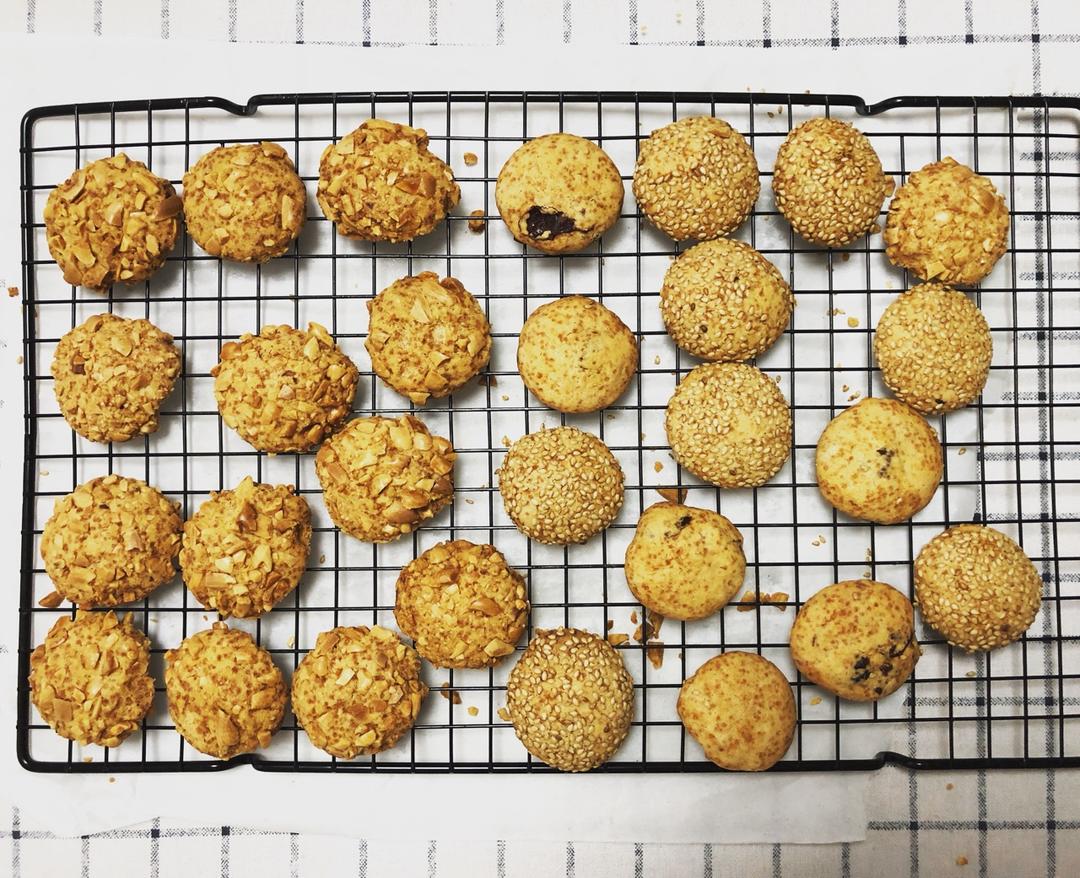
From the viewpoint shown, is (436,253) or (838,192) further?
(436,253)

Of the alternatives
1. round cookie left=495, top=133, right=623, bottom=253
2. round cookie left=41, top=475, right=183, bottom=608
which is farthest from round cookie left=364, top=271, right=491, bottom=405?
round cookie left=41, top=475, right=183, bottom=608

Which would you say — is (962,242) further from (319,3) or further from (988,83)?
(319,3)

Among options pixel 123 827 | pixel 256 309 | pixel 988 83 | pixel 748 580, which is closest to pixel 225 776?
pixel 123 827

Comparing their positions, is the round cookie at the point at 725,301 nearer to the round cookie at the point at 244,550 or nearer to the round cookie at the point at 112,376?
the round cookie at the point at 244,550

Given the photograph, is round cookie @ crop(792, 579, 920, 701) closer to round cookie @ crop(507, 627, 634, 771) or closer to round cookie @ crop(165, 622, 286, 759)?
round cookie @ crop(507, 627, 634, 771)

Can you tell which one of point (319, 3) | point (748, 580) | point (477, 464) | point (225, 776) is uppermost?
point (319, 3)

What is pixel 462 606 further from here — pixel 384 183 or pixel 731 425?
pixel 384 183
